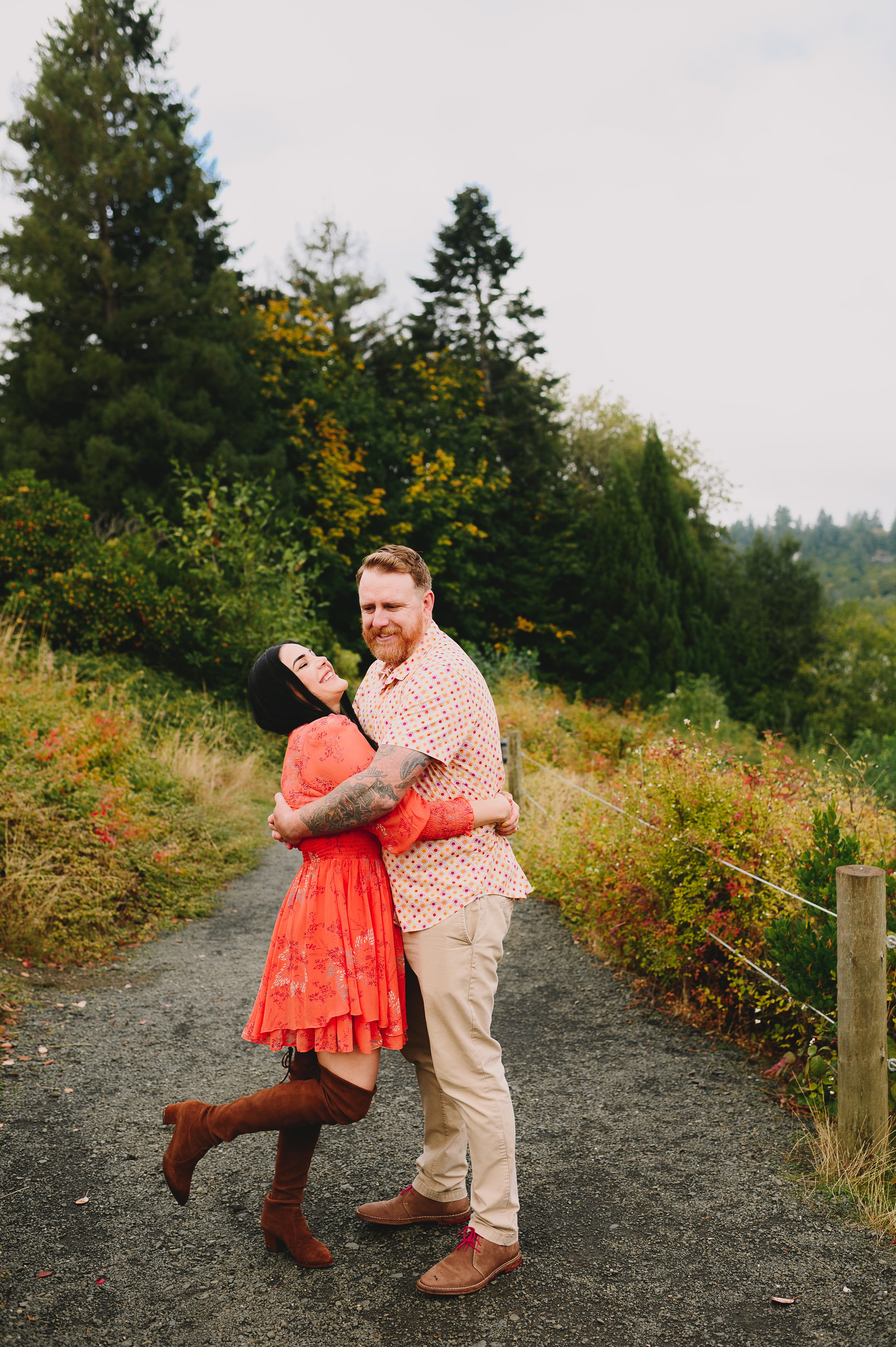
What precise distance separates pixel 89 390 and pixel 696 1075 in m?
16.3

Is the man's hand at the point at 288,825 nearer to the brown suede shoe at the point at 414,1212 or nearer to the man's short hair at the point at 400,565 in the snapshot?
the man's short hair at the point at 400,565

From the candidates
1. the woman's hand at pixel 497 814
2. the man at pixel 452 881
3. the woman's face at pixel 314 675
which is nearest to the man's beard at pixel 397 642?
the man at pixel 452 881

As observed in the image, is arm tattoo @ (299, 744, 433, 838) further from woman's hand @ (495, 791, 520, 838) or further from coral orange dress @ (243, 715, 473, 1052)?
woman's hand @ (495, 791, 520, 838)

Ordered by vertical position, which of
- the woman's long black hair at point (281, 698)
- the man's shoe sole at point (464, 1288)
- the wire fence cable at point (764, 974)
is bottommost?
the man's shoe sole at point (464, 1288)

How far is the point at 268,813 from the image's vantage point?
951cm

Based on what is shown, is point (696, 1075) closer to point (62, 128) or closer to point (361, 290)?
point (62, 128)

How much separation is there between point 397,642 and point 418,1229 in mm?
1736

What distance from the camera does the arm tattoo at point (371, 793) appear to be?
2162 millimetres

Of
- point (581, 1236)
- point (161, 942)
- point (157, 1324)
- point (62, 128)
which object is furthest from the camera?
point (62, 128)

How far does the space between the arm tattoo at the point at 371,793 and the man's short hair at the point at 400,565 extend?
444mm

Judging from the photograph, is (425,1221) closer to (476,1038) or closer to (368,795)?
(476,1038)

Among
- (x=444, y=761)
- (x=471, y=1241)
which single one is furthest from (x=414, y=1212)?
(x=444, y=761)

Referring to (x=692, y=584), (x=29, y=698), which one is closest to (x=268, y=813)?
(x=29, y=698)

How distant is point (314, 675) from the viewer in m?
2.43
